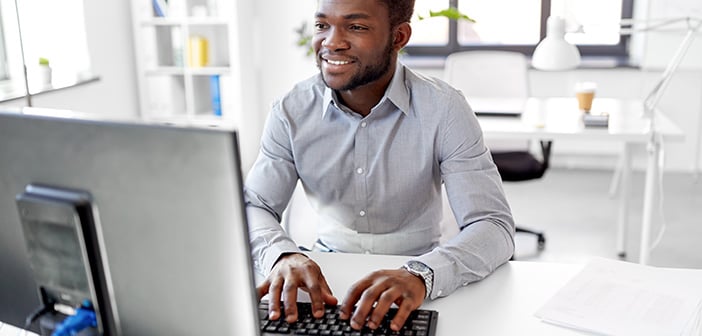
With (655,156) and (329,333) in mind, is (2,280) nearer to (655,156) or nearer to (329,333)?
(329,333)

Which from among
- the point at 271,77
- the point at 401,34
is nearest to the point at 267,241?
the point at 401,34

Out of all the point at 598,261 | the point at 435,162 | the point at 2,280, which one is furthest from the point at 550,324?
the point at 2,280

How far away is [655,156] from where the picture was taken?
257 centimetres

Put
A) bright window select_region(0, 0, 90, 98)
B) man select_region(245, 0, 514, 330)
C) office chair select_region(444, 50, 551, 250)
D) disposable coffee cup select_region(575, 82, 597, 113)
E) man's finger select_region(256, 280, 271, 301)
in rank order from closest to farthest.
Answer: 1. man's finger select_region(256, 280, 271, 301)
2. man select_region(245, 0, 514, 330)
3. disposable coffee cup select_region(575, 82, 597, 113)
4. bright window select_region(0, 0, 90, 98)
5. office chair select_region(444, 50, 551, 250)

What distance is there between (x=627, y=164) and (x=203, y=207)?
2890 mm

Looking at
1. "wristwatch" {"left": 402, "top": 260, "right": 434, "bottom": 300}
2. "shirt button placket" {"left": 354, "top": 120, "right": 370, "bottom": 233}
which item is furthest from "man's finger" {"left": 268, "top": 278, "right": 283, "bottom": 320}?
"shirt button placket" {"left": 354, "top": 120, "right": 370, "bottom": 233}

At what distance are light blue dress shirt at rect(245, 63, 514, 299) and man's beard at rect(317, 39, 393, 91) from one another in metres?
0.04

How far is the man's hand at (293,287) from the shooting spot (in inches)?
41.7

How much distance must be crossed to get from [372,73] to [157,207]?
874mm

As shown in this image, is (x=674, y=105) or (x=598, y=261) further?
(x=674, y=105)

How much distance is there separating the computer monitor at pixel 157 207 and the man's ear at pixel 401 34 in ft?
3.05

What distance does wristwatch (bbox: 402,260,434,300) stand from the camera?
1146 mm

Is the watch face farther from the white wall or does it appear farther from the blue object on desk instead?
the white wall

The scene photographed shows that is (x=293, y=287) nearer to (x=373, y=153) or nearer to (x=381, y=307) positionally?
(x=381, y=307)
